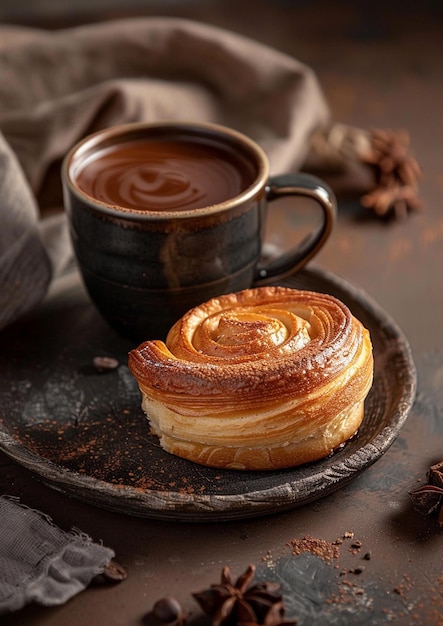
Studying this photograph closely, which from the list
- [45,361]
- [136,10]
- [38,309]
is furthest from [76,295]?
[136,10]

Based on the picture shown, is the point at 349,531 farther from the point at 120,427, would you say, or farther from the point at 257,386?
the point at 120,427

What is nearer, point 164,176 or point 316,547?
point 316,547

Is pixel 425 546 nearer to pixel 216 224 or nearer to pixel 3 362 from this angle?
pixel 216 224

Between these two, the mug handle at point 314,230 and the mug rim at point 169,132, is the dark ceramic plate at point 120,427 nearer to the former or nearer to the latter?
the mug handle at point 314,230

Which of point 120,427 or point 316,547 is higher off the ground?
point 316,547

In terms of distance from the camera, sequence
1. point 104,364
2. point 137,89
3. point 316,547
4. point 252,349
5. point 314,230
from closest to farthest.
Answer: point 316,547
point 252,349
point 104,364
point 314,230
point 137,89

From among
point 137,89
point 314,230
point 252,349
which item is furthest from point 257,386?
point 137,89

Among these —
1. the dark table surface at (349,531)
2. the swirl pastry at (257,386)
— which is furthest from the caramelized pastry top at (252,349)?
the dark table surface at (349,531)
